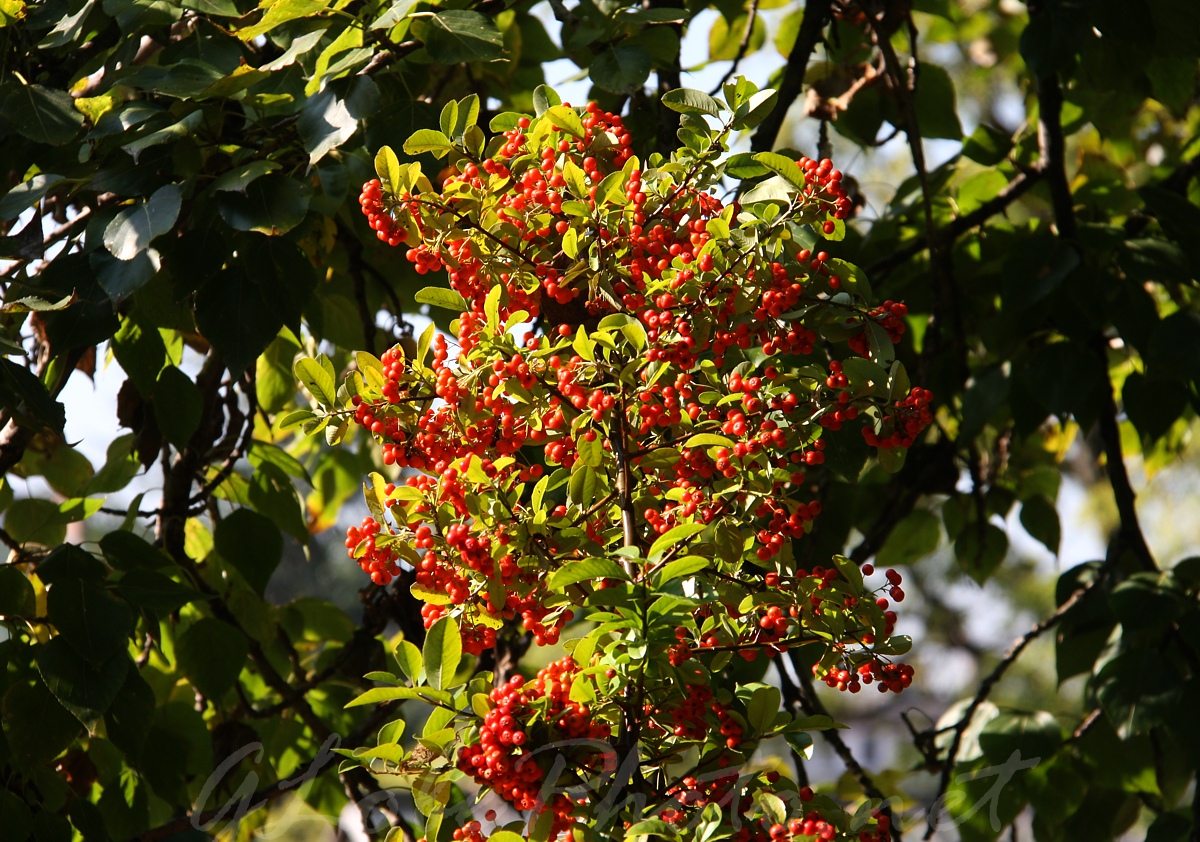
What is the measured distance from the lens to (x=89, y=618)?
1279 millimetres

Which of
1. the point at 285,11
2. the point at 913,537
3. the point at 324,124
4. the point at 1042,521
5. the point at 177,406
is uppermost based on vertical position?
the point at 285,11

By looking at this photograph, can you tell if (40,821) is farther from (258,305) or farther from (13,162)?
(13,162)

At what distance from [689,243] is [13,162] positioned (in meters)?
1.01

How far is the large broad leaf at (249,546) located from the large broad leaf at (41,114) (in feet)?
2.06

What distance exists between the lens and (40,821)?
4.27 ft

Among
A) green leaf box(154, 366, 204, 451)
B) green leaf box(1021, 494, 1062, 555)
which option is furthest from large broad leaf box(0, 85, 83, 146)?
green leaf box(1021, 494, 1062, 555)

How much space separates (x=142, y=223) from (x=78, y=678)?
1.78 feet

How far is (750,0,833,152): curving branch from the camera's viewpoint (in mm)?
1654

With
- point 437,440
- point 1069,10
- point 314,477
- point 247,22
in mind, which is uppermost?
point 1069,10

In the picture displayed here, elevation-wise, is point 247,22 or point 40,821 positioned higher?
point 247,22

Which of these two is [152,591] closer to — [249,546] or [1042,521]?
[249,546]

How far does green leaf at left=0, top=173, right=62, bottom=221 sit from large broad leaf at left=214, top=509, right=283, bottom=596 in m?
0.60

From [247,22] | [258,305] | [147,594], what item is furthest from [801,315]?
[247,22]

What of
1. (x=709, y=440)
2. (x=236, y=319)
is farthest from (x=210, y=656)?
(x=709, y=440)
